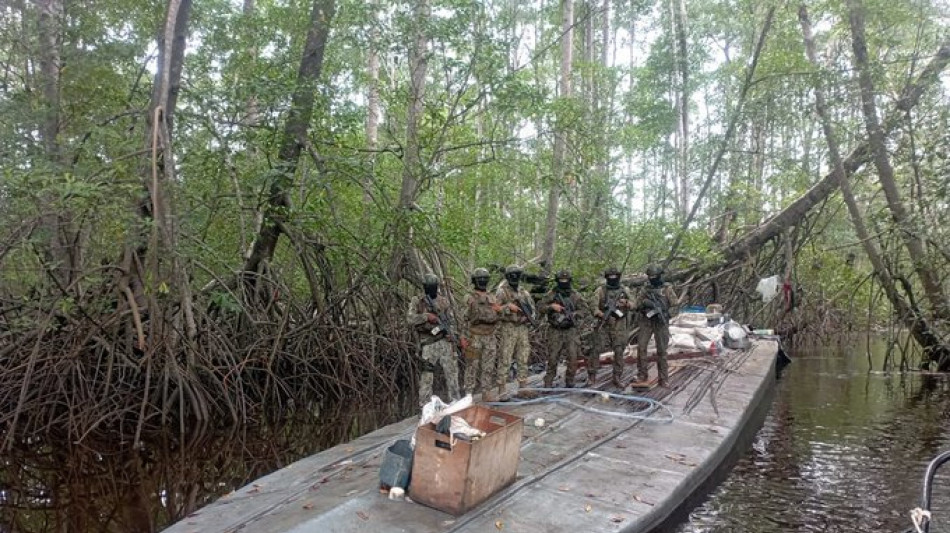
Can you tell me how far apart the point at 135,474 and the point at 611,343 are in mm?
5636

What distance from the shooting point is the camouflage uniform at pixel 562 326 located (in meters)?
8.12

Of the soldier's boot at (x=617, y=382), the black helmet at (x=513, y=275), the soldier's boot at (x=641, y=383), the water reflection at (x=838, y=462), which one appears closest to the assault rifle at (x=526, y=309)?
the black helmet at (x=513, y=275)

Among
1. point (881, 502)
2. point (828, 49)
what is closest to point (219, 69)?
point (881, 502)

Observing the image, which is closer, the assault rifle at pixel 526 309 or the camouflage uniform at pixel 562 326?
the assault rifle at pixel 526 309

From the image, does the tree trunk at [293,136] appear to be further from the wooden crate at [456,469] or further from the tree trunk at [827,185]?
the tree trunk at [827,185]

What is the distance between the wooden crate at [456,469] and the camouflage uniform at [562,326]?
11.6 ft

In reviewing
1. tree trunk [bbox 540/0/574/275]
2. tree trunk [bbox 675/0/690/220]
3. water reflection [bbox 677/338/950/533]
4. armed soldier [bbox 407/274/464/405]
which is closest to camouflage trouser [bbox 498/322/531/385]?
armed soldier [bbox 407/274/464/405]

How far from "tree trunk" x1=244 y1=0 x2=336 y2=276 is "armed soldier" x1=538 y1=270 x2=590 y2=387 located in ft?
13.1

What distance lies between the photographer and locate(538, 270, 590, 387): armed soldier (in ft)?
26.6

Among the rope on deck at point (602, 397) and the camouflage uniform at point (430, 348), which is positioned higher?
the camouflage uniform at point (430, 348)

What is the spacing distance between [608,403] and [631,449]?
66.2 inches

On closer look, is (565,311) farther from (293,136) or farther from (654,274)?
Result: (293,136)

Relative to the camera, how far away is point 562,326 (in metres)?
8.16

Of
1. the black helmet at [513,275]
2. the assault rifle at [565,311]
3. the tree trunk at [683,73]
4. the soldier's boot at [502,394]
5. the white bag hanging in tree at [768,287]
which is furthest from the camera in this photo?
the tree trunk at [683,73]
